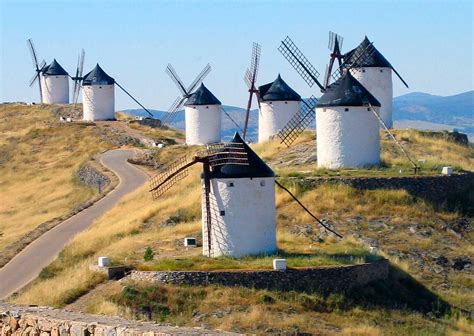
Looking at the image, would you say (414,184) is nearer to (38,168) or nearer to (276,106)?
(276,106)

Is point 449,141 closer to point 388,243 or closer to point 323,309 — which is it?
point 388,243

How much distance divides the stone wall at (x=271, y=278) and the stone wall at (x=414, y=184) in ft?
26.3

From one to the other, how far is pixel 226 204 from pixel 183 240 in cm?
341

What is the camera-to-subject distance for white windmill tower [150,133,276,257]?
2855cm

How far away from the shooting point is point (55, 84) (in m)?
87.6

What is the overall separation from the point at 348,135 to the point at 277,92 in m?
16.1

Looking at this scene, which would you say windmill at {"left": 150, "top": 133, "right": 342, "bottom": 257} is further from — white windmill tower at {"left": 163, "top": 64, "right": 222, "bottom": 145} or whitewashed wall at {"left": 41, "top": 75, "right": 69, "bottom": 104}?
whitewashed wall at {"left": 41, "top": 75, "right": 69, "bottom": 104}

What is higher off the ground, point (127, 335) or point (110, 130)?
point (110, 130)

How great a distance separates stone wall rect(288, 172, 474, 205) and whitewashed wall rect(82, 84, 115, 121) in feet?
126

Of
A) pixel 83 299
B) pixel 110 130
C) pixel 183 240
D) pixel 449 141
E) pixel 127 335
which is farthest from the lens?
pixel 110 130

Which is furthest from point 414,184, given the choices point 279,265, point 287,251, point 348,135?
point 279,265

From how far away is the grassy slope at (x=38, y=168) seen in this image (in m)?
50.0

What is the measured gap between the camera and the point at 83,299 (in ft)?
84.0

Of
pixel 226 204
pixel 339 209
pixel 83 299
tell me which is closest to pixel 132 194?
pixel 339 209
